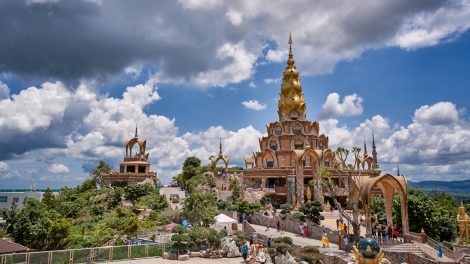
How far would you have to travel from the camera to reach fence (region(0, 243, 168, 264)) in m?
19.4

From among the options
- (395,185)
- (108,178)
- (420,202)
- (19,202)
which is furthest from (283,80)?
(19,202)

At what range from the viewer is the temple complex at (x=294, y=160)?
1740 inches

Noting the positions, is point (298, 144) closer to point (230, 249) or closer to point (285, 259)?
point (230, 249)

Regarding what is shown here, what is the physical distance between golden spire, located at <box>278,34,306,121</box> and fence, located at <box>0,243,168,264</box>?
121 feet

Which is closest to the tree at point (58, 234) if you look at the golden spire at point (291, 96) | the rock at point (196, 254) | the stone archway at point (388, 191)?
the rock at point (196, 254)

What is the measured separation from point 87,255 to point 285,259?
1052cm

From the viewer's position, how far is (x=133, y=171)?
177 feet

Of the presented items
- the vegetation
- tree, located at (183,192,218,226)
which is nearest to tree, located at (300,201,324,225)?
tree, located at (183,192,218,226)

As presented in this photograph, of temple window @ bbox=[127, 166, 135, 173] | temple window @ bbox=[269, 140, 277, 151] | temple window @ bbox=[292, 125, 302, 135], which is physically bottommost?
temple window @ bbox=[127, 166, 135, 173]

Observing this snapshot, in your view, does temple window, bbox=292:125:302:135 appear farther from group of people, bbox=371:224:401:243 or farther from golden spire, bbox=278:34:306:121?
group of people, bbox=371:224:401:243

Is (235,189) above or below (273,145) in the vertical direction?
below

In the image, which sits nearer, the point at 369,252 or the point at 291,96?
the point at 369,252

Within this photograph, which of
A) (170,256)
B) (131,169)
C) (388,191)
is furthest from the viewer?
(131,169)

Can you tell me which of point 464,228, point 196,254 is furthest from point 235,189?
point 464,228
